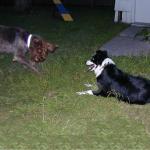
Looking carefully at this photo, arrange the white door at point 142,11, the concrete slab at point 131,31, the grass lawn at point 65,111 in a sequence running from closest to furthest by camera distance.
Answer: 1. the grass lawn at point 65,111
2. the concrete slab at point 131,31
3. the white door at point 142,11

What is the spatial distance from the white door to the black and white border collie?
5847mm

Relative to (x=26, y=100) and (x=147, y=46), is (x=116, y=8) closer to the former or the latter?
(x=147, y=46)

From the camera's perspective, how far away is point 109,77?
22.9ft

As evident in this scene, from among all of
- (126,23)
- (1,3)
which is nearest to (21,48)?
(126,23)

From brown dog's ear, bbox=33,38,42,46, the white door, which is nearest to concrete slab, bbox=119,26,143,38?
the white door

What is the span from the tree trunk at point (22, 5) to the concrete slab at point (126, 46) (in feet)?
12.2

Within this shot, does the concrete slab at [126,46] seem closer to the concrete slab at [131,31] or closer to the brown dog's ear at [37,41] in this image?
the concrete slab at [131,31]

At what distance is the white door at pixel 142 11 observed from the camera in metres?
12.7

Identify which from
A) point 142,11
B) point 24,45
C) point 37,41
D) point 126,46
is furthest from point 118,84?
point 142,11

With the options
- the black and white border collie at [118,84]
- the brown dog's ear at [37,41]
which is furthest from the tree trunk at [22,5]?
the black and white border collie at [118,84]

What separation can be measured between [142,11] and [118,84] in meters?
6.18

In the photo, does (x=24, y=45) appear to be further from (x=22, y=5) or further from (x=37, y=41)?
(x=22, y=5)

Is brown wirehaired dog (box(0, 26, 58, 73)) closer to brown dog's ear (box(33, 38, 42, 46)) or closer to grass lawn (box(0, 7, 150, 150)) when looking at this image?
brown dog's ear (box(33, 38, 42, 46))

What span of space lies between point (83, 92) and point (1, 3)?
351 inches
